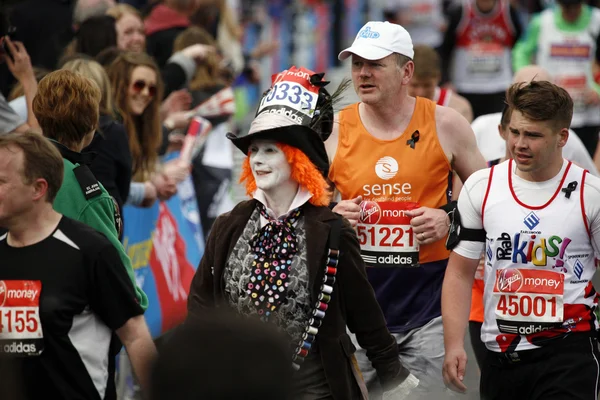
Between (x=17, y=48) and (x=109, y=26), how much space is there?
176cm

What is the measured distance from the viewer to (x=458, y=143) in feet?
20.7

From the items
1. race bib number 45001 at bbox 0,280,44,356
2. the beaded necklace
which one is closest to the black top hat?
the beaded necklace

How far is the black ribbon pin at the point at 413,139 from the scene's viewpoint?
6262 millimetres

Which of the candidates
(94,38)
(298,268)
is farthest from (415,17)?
(298,268)

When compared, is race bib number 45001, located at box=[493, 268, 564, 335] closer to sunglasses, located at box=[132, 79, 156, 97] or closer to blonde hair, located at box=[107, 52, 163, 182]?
blonde hair, located at box=[107, 52, 163, 182]

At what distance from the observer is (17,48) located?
24.9 feet

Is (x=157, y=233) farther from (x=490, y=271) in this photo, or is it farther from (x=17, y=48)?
(x=490, y=271)

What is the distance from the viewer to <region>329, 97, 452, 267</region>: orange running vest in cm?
620

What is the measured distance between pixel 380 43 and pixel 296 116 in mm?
1115

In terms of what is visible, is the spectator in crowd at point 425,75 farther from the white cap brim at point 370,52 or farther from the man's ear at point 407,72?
the white cap brim at point 370,52

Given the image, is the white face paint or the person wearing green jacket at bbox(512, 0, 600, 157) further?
the person wearing green jacket at bbox(512, 0, 600, 157)

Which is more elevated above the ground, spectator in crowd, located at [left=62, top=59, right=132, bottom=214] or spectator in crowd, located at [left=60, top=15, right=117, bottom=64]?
spectator in crowd, located at [left=60, top=15, right=117, bottom=64]

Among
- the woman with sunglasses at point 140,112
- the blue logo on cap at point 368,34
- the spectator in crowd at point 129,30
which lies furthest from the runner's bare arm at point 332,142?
the spectator in crowd at point 129,30

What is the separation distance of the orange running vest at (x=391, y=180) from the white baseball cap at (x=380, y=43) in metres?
0.36
